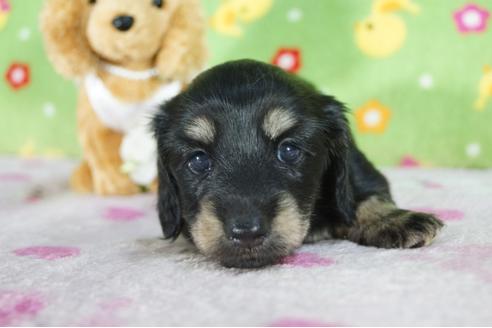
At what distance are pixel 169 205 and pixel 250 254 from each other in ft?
1.99

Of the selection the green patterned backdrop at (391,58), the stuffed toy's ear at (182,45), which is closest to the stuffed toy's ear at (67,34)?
the stuffed toy's ear at (182,45)

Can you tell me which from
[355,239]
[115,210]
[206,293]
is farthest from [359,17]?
[206,293]

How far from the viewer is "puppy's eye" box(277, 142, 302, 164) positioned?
5.98 feet

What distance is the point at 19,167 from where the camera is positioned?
412 centimetres

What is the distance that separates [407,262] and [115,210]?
5.21 ft

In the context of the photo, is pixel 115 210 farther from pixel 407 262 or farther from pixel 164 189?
pixel 407 262

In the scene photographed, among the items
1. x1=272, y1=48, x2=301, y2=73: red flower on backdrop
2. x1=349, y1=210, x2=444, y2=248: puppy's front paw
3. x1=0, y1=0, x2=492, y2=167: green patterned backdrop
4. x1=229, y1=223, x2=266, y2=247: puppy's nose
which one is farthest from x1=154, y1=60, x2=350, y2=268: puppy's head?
x1=272, y1=48, x2=301, y2=73: red flower on backdrop

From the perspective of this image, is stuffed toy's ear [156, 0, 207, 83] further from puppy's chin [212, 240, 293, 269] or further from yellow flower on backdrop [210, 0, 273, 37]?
puppy's chin [212, 240, 293, 269]

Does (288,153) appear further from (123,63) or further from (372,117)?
(372,117)

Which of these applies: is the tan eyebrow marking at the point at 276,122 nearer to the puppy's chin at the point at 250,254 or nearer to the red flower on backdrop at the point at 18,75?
the puppy's chin at the point at 250,254

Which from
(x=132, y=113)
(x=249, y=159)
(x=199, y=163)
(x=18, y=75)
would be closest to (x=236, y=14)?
(x=132, y=113)

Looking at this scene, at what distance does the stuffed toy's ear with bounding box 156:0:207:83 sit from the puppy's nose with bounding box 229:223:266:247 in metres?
1.63

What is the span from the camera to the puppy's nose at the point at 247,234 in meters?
1.56

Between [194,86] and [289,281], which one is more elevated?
[194,86]
